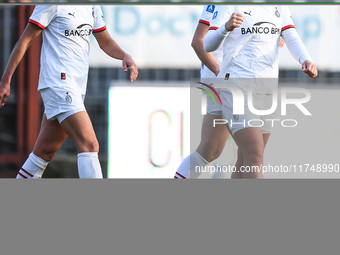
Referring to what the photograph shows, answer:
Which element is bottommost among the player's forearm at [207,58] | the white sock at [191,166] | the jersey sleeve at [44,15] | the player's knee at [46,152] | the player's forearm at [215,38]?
the white sock at [191,166]

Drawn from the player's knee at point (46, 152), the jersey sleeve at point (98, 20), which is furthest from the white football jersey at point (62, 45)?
the player's knee at point (46, 152)

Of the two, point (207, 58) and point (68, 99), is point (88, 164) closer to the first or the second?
point (68, 99)

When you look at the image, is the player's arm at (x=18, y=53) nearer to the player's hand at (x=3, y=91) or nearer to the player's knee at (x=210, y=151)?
the player's hand at (x=3, y=91)

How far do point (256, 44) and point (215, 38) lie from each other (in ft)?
0.93

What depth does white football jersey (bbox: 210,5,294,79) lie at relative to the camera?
3492mm

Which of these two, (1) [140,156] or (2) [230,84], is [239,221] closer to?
(2) [230,84]

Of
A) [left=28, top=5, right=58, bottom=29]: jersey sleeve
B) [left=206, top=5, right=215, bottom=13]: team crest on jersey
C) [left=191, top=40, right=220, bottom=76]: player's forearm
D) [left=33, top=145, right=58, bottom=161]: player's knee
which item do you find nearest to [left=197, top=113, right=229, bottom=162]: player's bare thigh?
[left=191, top=40, right=220, bottom=76]: player's forearm

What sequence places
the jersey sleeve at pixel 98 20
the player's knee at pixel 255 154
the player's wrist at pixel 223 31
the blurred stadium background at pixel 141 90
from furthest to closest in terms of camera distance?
1. the blurred stadium background at pixel 141 90
2. the jersey sleeve at pixel 98 20
3. the player's wrist at pixel 223 31
4. the player's knee at pixel 255 154

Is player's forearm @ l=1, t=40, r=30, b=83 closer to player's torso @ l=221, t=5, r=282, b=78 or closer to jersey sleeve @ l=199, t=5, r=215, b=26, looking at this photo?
jersey sleeve @ l=199, t=5, r=215, b=26

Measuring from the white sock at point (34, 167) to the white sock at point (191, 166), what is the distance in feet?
3.40

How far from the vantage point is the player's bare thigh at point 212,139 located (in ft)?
12.5

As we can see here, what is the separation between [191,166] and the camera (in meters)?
3.96

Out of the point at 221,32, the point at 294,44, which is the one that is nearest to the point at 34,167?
the point at 221,32

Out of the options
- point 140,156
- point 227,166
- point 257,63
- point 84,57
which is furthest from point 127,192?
point 257,63
